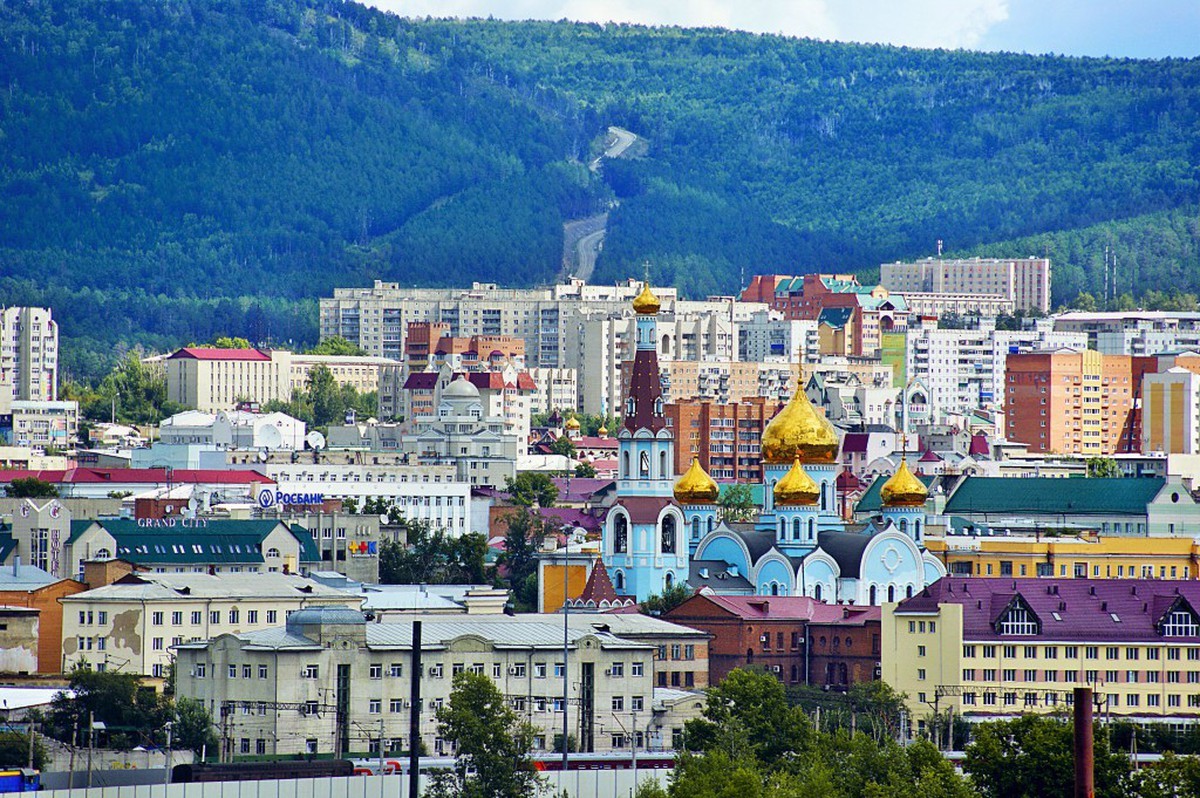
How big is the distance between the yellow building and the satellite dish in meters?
63.0

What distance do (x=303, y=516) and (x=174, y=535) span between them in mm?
14120

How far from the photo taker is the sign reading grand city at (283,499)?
125 m

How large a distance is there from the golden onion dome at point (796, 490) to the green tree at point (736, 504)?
19.1 metres

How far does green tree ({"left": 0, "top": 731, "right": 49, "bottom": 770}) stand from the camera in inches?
2692

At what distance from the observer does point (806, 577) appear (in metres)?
104

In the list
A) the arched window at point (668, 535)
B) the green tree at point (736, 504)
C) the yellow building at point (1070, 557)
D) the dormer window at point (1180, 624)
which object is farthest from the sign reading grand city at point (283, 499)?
the dormer window at point (1180, 624)

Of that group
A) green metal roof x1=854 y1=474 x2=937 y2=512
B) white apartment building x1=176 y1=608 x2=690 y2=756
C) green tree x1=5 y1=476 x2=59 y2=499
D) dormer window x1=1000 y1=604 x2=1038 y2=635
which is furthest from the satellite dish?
white apartment building x1=176 y1=608 x2=690 y2=756

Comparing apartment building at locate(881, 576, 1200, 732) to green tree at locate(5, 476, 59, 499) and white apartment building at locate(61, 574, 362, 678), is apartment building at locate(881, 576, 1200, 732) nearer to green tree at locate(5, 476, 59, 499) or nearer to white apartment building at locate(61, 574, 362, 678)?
white apartment building at locate(61, 574, 362, 678)

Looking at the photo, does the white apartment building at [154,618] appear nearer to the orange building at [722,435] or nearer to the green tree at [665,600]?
the green tree at [665,600]

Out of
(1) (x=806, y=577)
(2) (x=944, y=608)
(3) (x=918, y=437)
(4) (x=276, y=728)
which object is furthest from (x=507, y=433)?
(4) (x=276, y=728)

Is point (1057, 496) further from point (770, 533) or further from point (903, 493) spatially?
point (770, 533)

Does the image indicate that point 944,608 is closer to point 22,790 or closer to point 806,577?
point 806,577

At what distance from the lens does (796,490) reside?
106938mm

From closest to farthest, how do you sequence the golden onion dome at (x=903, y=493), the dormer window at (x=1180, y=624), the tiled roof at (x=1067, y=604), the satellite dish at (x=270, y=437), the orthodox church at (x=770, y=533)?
the tiled roof at (x=1067, y=604), the dormer window at (x=1180, y=624), the orthodox church at (x=770, y=533), the golden onion dome at (x=903, y=493), the satellite dish at (x=270, y=437)
